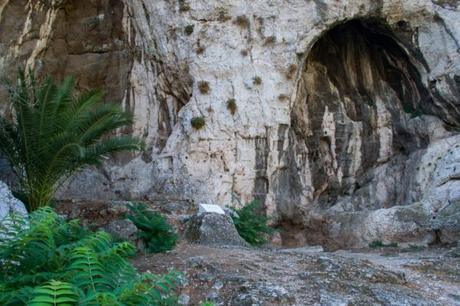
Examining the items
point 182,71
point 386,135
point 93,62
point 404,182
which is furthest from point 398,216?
point 93,62

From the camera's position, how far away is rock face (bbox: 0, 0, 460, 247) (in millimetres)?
17594

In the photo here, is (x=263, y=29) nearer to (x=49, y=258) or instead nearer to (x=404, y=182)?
(x=404, y=182)

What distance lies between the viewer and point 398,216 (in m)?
15.4

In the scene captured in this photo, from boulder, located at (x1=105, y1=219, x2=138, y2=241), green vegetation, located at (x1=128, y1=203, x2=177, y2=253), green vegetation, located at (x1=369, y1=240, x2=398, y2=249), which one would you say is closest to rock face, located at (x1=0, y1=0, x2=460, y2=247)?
green vegetation, located at (x1=369, y1=240, x2=398, y2=249)

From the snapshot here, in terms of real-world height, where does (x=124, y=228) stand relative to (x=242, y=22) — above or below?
below

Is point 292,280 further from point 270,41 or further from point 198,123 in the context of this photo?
point 270,41

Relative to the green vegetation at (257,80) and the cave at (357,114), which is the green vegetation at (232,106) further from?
the cave at (357,114)

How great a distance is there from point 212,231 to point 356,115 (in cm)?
1180

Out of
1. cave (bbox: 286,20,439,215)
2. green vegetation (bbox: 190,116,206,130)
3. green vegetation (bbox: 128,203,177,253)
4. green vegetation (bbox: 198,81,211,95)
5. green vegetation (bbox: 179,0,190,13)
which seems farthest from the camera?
cave (bbox: 286,20,439,215)

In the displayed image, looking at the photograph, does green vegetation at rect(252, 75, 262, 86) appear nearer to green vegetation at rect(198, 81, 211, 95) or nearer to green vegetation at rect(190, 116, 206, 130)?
green vegetation at rect(198, 81, 211, 95)

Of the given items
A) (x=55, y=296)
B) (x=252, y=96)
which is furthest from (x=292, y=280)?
(x=252, y=96)

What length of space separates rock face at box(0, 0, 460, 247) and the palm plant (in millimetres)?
4936

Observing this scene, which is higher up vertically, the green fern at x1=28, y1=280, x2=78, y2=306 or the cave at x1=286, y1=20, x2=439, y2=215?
the cave at x1=286, y1=20, x2=439, y2=215

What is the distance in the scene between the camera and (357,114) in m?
20.5
